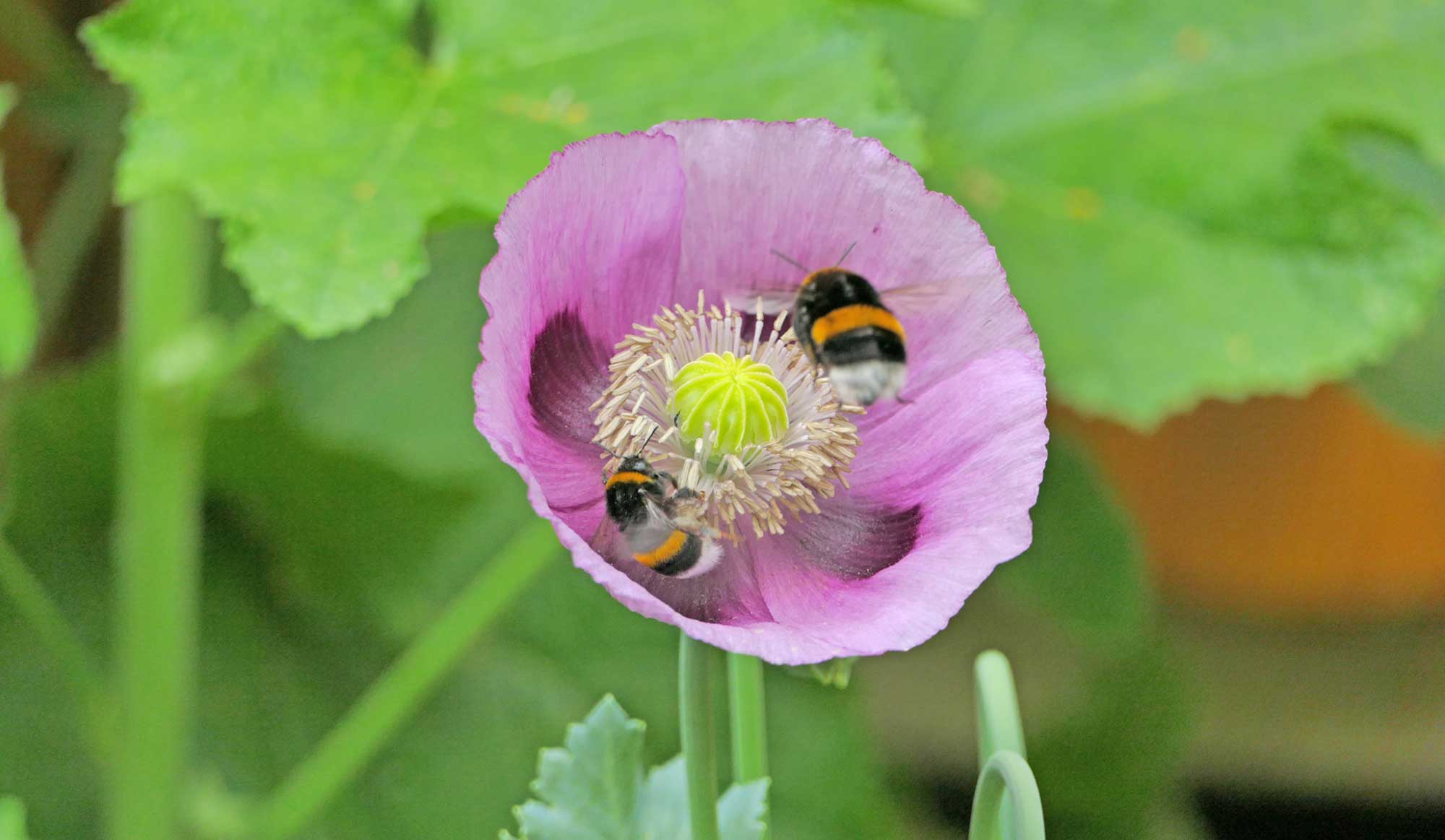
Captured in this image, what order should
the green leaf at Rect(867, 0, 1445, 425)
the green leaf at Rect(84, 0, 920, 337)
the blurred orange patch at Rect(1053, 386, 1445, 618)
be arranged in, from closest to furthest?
the green leaf at Rect(84, 0, 920, 337) → the green leaf at Rect(867, 0, 1445, 425) → the blurred orange patch at Rect(1053, 386, 1445, 618)

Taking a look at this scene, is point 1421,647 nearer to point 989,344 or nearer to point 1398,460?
point 1398,460

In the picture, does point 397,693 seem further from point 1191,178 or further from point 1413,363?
point 1413,363

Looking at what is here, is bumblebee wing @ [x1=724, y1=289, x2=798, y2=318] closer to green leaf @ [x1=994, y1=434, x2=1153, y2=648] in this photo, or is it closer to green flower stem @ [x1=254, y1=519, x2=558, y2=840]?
green flower stem @ [x1=254, y1=519, x2=558, y2=840]

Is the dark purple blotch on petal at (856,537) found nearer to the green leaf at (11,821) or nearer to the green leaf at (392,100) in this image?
the green leaf at (392,100)

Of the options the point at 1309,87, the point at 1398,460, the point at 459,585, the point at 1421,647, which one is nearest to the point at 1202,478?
the point at 1398,460

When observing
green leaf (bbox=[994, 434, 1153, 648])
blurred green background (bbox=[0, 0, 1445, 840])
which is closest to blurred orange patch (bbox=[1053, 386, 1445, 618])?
blurred green background (bbox=[0, 0, 1445, 840])

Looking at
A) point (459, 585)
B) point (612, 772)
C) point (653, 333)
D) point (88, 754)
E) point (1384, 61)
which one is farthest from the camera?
point (459, 585)
